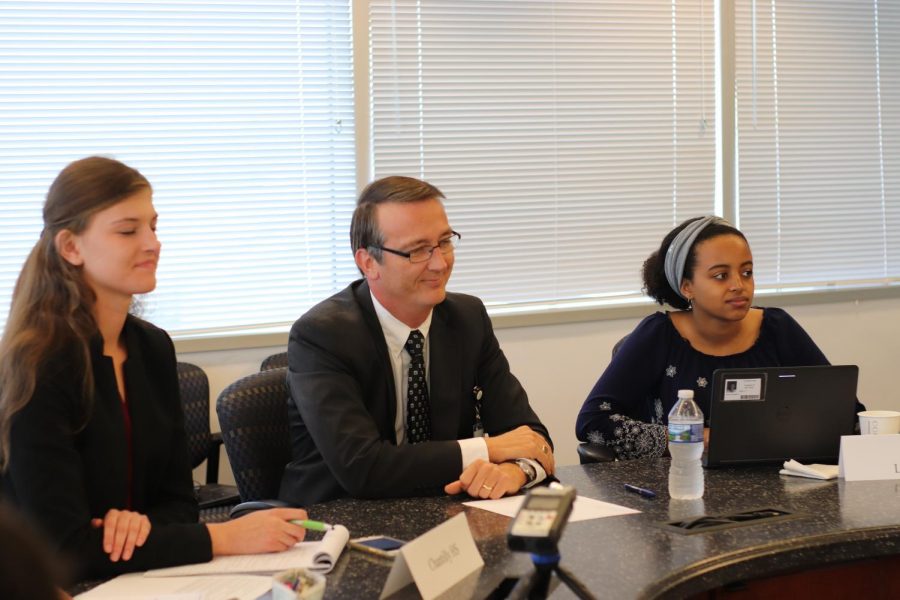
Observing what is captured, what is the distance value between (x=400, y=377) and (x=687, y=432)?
0.72m

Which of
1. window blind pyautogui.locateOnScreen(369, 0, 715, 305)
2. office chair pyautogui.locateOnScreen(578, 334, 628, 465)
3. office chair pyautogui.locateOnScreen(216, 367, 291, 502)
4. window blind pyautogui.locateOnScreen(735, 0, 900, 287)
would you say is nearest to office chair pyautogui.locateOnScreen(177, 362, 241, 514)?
office chair pyautogui.locateOnScreen(216, 367, 291, 502)

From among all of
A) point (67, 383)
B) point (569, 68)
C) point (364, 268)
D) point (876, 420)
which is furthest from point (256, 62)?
point (876, 420)

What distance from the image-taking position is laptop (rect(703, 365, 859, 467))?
8.01 ft

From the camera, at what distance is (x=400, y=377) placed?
262 centimetres

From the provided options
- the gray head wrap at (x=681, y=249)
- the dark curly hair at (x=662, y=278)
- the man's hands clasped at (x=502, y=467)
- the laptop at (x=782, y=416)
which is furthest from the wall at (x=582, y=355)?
the laptop at (x=782, y=416)

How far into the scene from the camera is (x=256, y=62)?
4.05 meters

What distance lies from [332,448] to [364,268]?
54 cm

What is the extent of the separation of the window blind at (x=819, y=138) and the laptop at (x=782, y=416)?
2.48 meters

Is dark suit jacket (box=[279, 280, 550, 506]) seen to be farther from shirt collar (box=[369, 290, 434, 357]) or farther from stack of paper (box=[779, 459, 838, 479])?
stack of paper (box=[779, 459, 838, 479])

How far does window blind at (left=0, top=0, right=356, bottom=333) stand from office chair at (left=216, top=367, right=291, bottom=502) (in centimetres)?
134

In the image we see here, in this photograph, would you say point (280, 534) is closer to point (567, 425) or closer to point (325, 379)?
point (325, 379)

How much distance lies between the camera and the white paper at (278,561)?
5.94 feet

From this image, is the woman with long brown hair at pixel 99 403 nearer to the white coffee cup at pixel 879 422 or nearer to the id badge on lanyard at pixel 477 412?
the id badge on lanyard at pixel 477 412

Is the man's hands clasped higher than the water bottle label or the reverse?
the reverse
